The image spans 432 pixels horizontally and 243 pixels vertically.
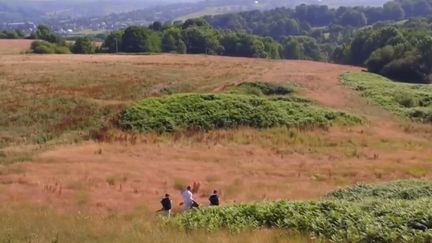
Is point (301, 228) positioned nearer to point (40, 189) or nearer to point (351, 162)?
point (40, 189)

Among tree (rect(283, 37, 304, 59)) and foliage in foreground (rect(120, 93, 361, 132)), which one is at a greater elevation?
foliage in foreground (rect(120, 93, 361, 132))

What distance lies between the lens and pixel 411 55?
73562 millimetres

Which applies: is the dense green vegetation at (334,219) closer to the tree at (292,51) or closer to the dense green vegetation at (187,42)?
the dense green vegetation at (187,42)

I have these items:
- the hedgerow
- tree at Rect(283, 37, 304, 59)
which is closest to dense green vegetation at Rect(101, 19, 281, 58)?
tree at Rect(283, 37, 304, 59)

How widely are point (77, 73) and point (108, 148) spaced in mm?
26504

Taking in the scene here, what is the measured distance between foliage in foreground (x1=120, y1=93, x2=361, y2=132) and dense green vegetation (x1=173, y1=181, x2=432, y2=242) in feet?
76.0

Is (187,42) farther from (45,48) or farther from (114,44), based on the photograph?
(45,48)

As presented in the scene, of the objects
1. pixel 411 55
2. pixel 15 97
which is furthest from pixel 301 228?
pixel 411 55

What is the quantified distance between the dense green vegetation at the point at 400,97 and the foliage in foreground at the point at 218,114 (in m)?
5.95

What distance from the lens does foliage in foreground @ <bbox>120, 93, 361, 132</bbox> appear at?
38.0 m

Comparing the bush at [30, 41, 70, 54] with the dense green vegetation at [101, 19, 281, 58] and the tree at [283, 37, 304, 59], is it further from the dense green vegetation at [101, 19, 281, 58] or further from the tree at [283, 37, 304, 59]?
the tree at [283, 37, 304, 59]

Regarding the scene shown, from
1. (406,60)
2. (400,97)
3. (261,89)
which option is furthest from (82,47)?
(400,97)

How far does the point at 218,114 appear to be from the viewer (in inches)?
1566

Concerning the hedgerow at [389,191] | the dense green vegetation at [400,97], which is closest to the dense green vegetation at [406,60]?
the dense green vegetation at [400,97]
